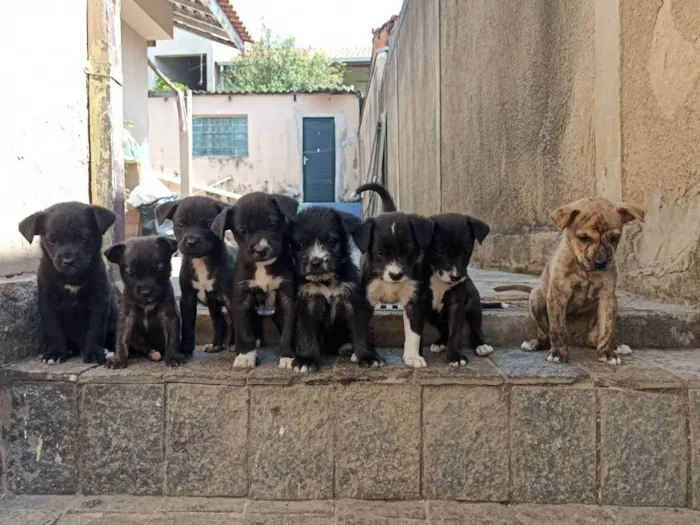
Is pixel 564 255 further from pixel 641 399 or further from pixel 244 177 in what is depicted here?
pixel 244 177

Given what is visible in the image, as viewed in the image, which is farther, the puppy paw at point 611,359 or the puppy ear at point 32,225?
the puppy ear at point 32,225

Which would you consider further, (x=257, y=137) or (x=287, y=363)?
(x=257, y=137)

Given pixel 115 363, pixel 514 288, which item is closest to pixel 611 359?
pixel 514 288

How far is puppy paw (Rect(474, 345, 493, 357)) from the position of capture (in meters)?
3.50

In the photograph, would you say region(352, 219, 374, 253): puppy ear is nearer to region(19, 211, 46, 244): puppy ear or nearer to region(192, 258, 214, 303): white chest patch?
region(192, 258, 214, 303): white chest patch

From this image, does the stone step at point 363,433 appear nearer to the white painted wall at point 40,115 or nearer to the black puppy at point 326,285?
the black puppy at point 326,285

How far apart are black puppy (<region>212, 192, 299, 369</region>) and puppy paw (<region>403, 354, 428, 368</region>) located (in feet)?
2.28

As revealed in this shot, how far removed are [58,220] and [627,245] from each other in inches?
158

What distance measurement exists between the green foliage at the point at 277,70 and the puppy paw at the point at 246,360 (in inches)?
1025

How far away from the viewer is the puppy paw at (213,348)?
372cm

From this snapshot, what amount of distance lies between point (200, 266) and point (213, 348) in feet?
1.87

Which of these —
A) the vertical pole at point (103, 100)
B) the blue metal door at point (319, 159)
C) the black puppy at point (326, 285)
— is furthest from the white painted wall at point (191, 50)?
the black puppy at point (326, 285)

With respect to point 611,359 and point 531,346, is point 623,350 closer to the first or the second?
point 611,359

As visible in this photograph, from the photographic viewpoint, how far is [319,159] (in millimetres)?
23219
